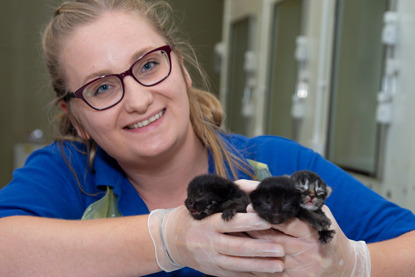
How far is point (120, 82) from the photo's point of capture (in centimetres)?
108

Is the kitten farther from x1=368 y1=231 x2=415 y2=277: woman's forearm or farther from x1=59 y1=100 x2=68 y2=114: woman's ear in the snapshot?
x1=59 y1=100 x2=68 y2=114: woman's ear

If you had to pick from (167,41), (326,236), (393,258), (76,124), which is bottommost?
(393,258)

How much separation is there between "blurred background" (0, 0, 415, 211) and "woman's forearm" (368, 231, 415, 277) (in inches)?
26.6

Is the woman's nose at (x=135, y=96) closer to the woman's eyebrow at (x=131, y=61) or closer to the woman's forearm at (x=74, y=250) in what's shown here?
the woman's eyebrow at (x=131, y=61)

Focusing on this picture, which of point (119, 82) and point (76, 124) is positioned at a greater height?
point (119, 82)

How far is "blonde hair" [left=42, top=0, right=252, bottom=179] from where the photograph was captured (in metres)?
1.13

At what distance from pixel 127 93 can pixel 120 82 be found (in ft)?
0.11

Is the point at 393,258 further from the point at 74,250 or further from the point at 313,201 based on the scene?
the point at 74,250

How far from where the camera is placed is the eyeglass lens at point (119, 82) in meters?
1.09

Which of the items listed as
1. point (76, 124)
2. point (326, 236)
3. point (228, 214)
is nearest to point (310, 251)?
point (326, 236)

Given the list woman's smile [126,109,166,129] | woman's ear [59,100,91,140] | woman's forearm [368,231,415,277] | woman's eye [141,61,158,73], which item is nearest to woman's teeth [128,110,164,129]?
woman's smile [126,109,166,129]

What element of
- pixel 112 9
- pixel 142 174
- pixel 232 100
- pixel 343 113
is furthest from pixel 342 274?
pixel 232 100

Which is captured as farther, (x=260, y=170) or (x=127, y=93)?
(x=260, y=170)

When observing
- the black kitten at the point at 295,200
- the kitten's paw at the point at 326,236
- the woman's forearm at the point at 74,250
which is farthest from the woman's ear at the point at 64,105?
the kitten's paw at the point at 326,236
